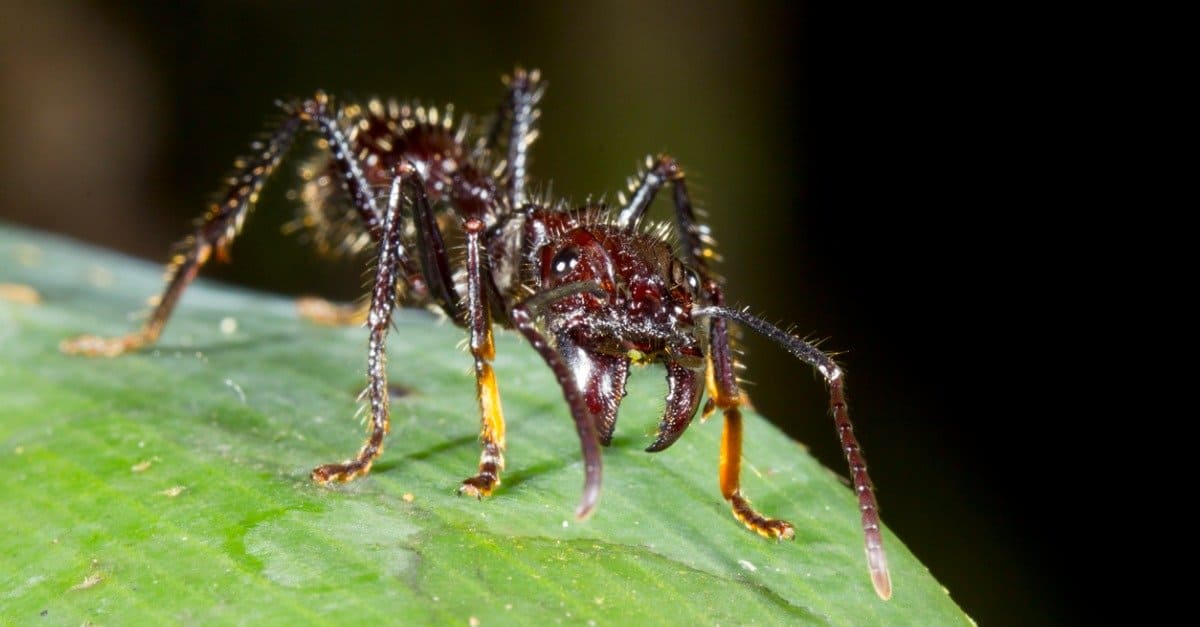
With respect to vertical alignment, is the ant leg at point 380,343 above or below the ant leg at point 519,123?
below

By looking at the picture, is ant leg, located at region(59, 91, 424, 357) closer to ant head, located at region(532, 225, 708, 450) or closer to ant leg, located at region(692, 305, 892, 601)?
ant head, located at region(532, 225, 708, 450)

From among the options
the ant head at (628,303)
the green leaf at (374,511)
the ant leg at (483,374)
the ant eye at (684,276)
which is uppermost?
the ant eye at (684,276)

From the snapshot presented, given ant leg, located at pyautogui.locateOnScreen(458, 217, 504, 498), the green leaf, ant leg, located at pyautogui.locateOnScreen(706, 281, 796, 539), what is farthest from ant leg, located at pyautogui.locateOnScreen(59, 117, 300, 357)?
ant leg, located at pyautogui.locateOnScreen(706, 281, 796, 539)

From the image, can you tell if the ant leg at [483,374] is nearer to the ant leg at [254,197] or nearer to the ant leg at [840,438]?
the ant leg at [840,438]

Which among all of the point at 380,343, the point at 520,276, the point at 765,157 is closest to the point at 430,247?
the point at 520,276

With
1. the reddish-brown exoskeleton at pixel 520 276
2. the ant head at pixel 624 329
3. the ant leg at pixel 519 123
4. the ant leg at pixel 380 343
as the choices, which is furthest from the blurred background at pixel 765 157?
the ant head at pixel 624 329

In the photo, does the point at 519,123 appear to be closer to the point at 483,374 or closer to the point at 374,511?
the point at 483,374

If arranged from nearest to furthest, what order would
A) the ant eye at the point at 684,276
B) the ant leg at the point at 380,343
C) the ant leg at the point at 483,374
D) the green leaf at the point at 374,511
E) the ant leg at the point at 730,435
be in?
the green leaf at the point at 374,511 → the ant leg at the point at 730,435 → the ant leg at the point at 483,374 → the ant leg at the point at 380,343 → the ant eye at the point at 684,276
